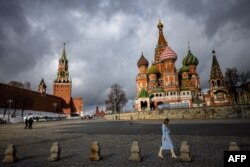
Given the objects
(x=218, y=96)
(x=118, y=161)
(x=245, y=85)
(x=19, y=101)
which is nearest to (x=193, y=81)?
(x=218, y=96)

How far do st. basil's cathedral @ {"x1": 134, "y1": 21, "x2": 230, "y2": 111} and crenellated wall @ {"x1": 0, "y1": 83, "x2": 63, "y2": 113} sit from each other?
41.6m

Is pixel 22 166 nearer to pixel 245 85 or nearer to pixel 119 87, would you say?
pixel 245 85

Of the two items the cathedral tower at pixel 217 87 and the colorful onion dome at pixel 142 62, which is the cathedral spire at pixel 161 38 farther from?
the cathedral tower at pixel 217 87

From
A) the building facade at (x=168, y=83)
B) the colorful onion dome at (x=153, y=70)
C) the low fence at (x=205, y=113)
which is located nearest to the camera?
the low fence at (x=205, y=113)

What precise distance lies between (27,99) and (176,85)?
54.4 metres

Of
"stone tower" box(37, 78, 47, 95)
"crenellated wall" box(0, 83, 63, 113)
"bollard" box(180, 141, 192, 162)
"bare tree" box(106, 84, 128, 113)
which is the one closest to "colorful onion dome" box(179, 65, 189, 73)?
"bare tree" box(106, 84, 128, 113)

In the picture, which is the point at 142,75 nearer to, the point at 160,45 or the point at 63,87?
the point at 160,45

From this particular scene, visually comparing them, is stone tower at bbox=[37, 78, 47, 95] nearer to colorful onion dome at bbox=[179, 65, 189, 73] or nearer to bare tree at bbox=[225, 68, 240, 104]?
colorful onion dome at bbox=[179, 65, 189, 73]

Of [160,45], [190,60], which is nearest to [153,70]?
[160,45]

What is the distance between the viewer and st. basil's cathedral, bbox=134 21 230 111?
61.6 metres

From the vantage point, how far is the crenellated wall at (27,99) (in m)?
72.1

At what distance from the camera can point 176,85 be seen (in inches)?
2490

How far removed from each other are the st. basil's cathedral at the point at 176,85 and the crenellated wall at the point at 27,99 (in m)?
41.6

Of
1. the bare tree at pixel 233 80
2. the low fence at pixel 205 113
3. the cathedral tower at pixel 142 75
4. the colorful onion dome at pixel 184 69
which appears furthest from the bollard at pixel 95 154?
the colorful onion dome at pixel 184 69
